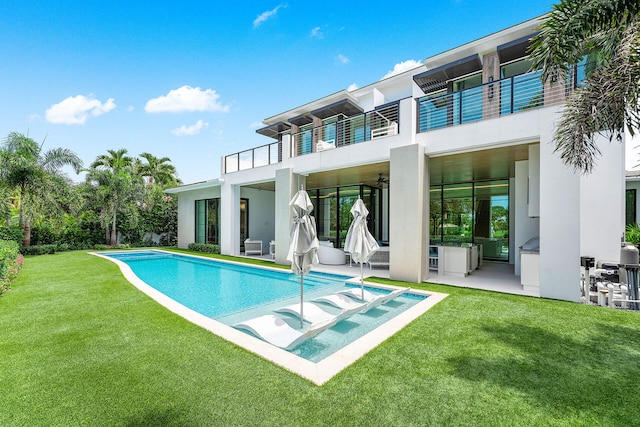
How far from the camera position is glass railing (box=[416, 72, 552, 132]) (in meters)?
8.59

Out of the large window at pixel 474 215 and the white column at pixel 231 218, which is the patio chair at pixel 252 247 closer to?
the white column at pixel 231 218

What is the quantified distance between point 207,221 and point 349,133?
11.7m

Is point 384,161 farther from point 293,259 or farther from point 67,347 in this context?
point 67,347

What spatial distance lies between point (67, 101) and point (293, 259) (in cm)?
7419

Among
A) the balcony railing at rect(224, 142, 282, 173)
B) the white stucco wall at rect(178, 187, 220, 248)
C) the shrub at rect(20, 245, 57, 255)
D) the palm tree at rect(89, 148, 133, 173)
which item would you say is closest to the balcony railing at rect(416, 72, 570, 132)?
the balcony railing at rect(224, 142, 282, 173)

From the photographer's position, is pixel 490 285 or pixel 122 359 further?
pixel 490 285

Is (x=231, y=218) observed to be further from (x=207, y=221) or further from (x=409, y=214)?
(x=409, y=214)

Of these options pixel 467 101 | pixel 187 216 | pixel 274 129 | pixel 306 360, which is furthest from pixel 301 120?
pixel 306 360

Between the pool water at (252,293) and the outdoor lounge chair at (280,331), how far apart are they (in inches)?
8.2

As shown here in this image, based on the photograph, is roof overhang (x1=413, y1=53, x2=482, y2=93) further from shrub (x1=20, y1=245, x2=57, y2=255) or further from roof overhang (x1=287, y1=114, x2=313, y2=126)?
shrub (x1=20, y1=245, x2=57, y2=255)

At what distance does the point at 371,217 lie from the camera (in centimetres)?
1630

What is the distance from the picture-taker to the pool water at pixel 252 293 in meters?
5.79

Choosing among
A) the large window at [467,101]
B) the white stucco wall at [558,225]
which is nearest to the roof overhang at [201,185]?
the large window at [467,101]

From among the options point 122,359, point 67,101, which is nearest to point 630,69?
point 122,359
